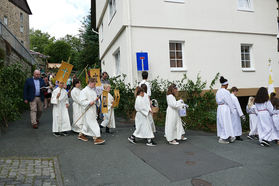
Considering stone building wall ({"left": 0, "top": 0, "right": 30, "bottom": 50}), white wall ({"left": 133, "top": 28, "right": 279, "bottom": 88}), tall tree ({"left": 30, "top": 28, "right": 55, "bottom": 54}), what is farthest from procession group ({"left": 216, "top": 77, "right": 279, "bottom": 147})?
tall tree ({"left": 30, "top": 28, "right": 55, "bottom": 54})

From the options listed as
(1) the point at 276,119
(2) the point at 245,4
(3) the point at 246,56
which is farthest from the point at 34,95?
(2) the point at 245,4

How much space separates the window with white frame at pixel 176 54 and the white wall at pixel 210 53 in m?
0.28

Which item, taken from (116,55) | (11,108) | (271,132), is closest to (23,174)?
(11,108)

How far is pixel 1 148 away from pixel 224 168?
5.37 m

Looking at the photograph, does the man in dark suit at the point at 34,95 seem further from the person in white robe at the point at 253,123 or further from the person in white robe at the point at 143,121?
the person in white robe at the point at 253,123

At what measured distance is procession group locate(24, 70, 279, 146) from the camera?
6.69 meters

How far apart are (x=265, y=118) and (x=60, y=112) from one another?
656cm

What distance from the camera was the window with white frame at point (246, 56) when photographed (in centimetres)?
1326

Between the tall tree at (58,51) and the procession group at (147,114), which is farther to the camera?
the tall tree at (58,51)

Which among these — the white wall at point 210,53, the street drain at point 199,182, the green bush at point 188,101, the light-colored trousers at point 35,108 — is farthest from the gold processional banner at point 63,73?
the street drain at point 199,182

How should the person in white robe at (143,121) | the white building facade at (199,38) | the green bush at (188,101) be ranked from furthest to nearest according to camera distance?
the white building facade at (199,38)
the green bush at (188,101)
the person in white robe at (143,121)

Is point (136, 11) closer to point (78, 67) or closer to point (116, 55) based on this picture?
point (116, 55)

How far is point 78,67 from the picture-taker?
28469 millimetres

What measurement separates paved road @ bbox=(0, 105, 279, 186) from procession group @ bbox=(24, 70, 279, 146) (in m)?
0.32
